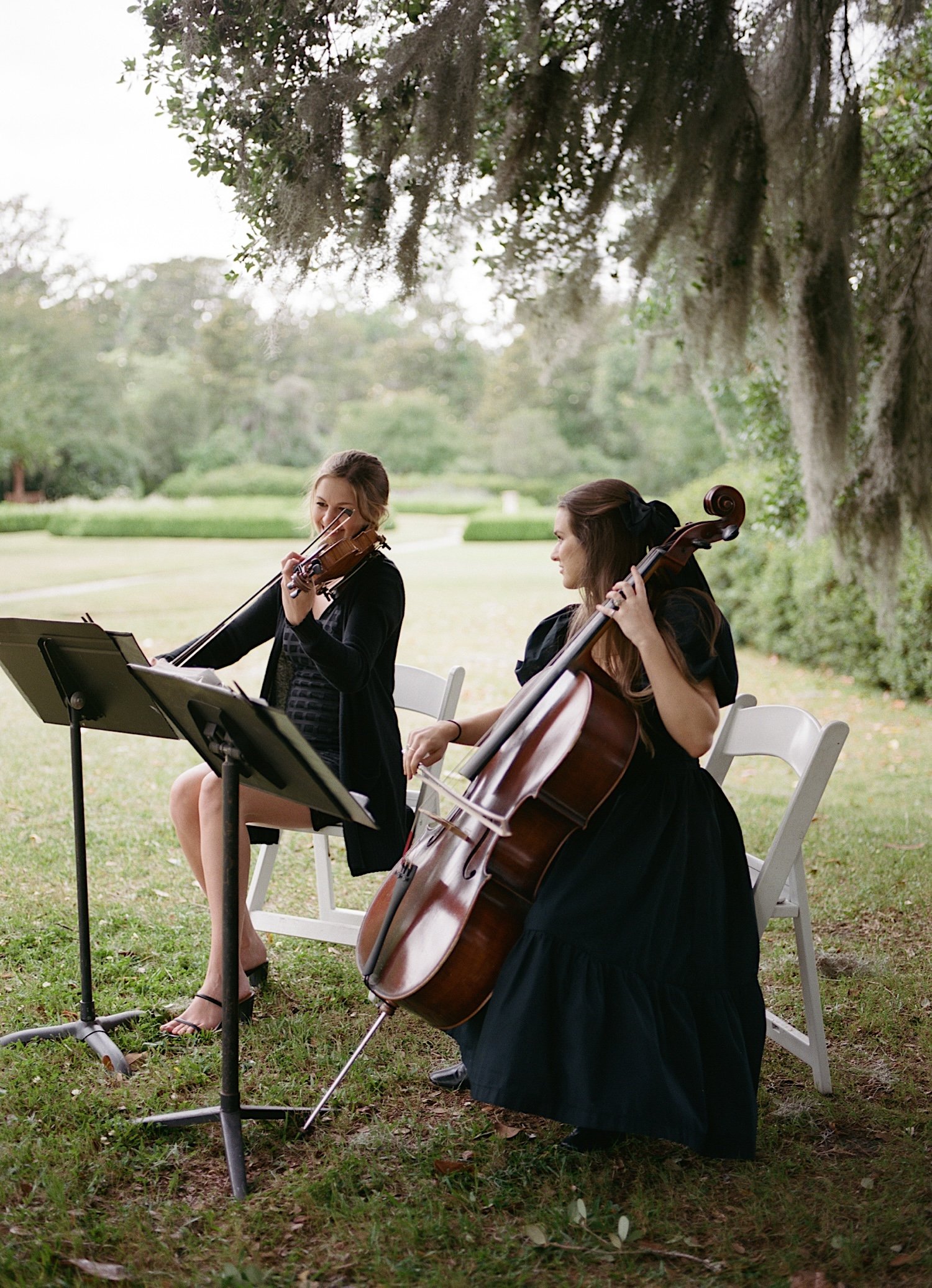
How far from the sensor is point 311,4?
341cm

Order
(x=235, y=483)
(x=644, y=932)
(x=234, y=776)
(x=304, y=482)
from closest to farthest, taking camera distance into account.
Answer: (x=234, y=776), (x=644, y=932), (x=304, y=482), (x=235, y=483)

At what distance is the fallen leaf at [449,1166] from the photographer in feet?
7.34

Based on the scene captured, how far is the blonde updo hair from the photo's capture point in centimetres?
293

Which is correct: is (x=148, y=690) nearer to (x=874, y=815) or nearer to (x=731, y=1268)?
(x=731, y=1268)

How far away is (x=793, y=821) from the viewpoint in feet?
8.03

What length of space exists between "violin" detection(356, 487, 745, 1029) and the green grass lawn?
0.38 meters

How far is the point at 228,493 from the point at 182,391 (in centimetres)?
220

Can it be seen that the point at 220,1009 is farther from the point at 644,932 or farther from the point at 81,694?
the point at 644,932

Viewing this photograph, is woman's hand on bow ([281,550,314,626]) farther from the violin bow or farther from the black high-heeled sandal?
the black high-heeled sandal

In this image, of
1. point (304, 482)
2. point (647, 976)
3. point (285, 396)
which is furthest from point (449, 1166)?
point (285, 396)

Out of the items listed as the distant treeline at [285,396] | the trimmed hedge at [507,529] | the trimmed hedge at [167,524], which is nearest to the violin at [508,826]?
the distant treeline at [285,396]

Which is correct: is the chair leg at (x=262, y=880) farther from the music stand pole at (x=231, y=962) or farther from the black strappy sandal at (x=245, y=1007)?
the music stand pole at (x=231, y=962)

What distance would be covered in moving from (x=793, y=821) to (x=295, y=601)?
120cm

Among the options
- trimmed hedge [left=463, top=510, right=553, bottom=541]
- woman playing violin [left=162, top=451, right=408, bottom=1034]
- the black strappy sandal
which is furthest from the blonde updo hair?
trimmed hedge [left=463, top=510, right=553, bottom=541]
